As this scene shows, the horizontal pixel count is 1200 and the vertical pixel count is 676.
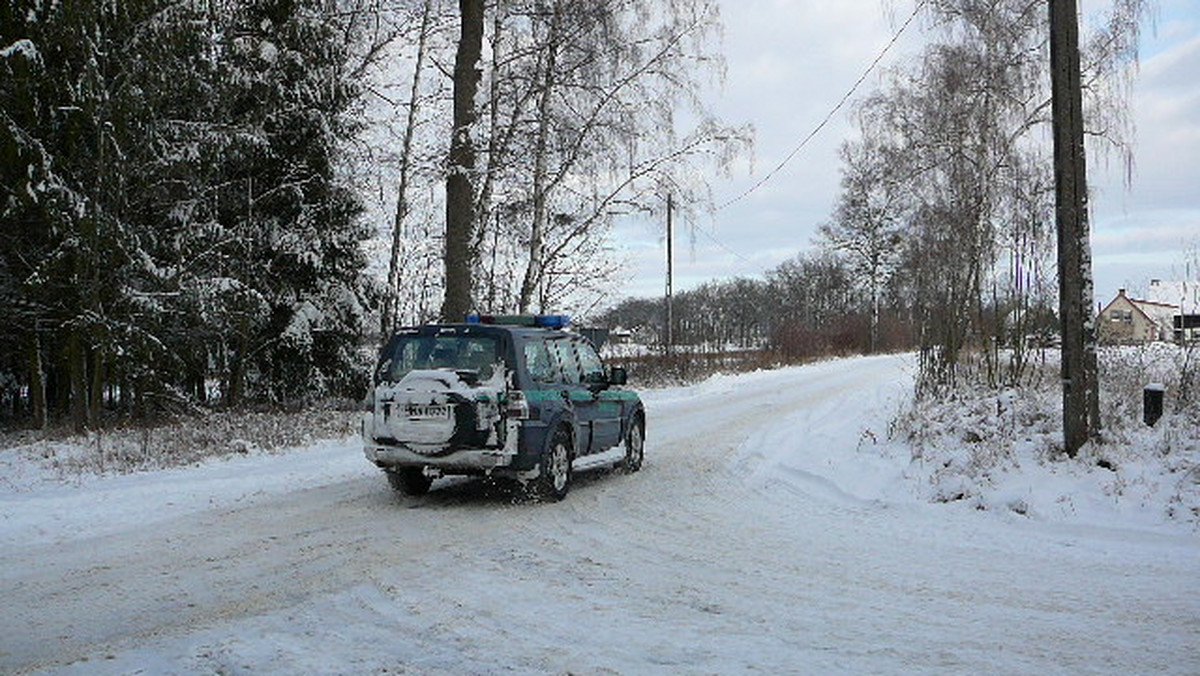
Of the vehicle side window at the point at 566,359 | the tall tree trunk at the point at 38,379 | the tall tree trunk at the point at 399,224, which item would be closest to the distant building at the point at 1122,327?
the vehicle side window at the point at 566,359

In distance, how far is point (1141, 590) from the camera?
19.8 feet

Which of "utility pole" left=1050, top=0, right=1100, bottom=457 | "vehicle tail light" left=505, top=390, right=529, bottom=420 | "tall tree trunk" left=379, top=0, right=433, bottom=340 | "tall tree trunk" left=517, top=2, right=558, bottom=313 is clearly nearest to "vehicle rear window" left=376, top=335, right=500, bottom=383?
"vehicle tail light" left=505, top=390, right=529, bottom=420

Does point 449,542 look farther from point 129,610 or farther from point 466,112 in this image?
point 466,112

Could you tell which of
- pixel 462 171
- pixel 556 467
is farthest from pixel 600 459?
pixel 462 171

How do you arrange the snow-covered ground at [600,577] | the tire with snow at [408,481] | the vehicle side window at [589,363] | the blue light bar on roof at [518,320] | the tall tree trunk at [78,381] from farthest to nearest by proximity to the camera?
the tall tree trunk at [78,381] < the vehicle side window at [589,363] < the blue light bar on roof at [518,320] < the tire with snow at [408,481] < the snow-covered ground at [600,577]

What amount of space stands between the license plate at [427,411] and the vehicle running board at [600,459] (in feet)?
5.87

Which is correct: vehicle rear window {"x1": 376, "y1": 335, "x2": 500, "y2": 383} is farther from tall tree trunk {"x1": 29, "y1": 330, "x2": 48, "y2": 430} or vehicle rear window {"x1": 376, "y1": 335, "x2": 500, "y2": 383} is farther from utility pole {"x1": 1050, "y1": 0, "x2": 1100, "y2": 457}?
tall tree trunk {"x1": 29, "y1": 330, "x2": 48, "y2": 430}

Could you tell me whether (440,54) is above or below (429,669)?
above

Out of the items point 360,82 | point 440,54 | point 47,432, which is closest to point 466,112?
point 440,54

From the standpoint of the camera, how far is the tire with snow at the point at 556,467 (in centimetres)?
938

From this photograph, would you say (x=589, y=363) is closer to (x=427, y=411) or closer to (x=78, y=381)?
(x=427, y=411)

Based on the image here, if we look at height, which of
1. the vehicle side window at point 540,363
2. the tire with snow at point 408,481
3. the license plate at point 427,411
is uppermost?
the vehicle side window at point 540,363

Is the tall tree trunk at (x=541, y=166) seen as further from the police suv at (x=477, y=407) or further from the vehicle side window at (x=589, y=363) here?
the police suv at (x=477, y=407)

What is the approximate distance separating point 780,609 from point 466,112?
13.3m
